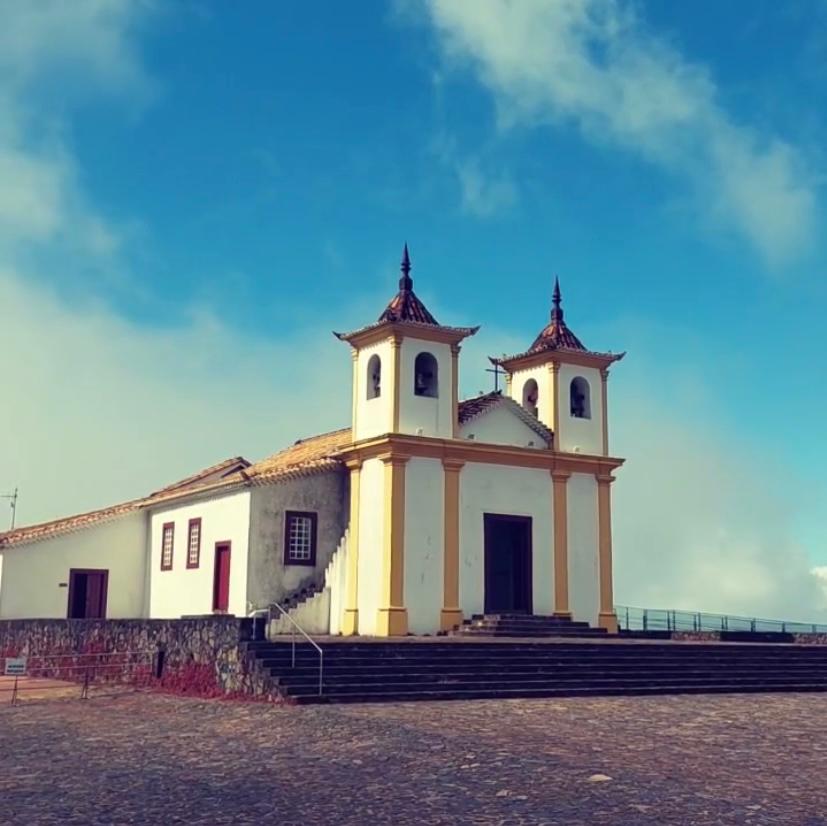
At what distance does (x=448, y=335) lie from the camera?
25469mm

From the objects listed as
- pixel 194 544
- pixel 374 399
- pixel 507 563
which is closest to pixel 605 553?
pixel 507 563

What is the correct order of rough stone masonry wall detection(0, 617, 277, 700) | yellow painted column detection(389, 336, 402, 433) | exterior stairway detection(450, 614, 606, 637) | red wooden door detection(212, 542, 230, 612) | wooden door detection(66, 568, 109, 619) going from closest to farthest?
rough stone masonry wall detection(0, 617, 277, 700) < exterior stairway detection(450, 614, 606, 637) < yellow painted column detection(389, 336, 402, 433) < red wooden door detection(212, 542, 230, 612) < wooden door detection(66, 568, 109, 619)

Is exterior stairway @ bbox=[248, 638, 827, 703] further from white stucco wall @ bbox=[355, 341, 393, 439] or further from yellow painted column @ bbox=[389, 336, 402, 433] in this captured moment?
white stucco wall @ bbox=[355, 341, 393, 439]

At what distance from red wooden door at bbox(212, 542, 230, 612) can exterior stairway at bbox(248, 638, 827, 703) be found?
8.08 metres

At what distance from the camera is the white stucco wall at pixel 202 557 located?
996 inches

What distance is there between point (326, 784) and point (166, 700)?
319 inches

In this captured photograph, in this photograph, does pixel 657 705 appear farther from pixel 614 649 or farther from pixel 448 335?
pixel 448 335

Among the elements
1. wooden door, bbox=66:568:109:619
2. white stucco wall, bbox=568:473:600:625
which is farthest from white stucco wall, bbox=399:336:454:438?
wooden door, bbox=66:568:109:619

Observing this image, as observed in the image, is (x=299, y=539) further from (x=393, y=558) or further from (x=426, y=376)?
(x=426, y=376)

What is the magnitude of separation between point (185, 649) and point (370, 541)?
7236mm

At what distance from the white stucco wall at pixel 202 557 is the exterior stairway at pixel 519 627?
5270 millimetres

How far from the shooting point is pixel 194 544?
27875 mm

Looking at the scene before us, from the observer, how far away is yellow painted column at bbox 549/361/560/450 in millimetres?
26770

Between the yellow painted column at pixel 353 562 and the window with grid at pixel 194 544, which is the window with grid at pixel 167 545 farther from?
the yellow painted column at pixel 353 562
